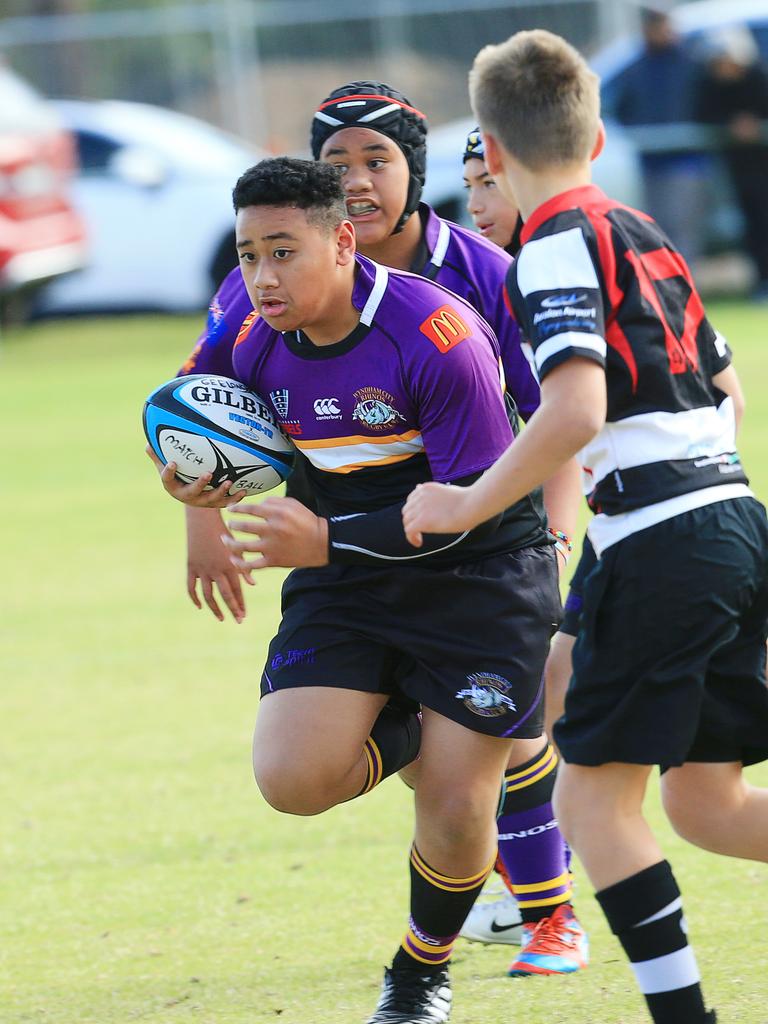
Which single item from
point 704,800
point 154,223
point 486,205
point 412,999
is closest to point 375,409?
point 486,205

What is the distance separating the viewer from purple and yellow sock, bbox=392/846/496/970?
374 centimetres

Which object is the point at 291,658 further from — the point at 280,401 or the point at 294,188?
the point at 294,188

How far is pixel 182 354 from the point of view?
15.3 m

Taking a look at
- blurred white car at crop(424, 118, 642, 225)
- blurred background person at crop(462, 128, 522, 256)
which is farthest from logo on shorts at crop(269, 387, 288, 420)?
blurred white car at crop(424, 118, 642, 225)

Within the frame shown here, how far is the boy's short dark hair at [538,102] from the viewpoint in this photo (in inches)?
121

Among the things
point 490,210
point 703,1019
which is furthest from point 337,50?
point 703,1019

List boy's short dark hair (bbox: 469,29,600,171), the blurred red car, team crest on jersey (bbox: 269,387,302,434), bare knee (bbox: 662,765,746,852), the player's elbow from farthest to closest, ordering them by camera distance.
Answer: the blurred red car, team crest on jersey (bbox: 269,387,302,434), bare knee (bbox: 662,765,746,852), boy's short dark hair (bbox: 469,29,600,171), the player's elbow

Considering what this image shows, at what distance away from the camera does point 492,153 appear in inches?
125

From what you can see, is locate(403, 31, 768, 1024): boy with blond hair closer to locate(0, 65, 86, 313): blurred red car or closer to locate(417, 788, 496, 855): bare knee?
locate(417, 788, 496, 855): bare knee

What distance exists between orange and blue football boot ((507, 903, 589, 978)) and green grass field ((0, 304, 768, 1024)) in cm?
5

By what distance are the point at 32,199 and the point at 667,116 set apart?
626cm

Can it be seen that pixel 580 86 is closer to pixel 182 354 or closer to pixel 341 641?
pixel 341 641

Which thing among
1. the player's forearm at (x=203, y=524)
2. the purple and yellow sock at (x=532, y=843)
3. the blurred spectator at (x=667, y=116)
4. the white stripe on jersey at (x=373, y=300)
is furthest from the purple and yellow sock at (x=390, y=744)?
the blurred spectator at (x=667, y=116)

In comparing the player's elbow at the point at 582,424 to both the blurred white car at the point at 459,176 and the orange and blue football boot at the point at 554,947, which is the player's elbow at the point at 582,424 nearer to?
the orange and blue football boot at the point at 554,947
